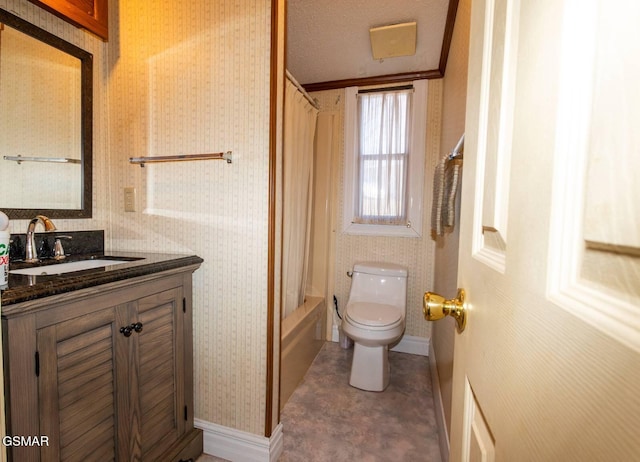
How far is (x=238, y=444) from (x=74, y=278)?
1.06 m

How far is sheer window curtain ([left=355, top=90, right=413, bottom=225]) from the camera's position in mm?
2467

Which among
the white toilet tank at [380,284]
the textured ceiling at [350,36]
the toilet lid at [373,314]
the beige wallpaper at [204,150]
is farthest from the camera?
the white toilet tank at [380,284]

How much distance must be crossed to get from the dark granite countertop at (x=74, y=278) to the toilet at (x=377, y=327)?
1.16 m

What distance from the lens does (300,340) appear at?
6.72ft

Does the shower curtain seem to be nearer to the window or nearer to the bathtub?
the bathtub

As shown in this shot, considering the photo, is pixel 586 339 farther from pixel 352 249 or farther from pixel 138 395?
pixel 352 249

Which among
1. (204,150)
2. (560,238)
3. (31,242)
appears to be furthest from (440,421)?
(31,242)

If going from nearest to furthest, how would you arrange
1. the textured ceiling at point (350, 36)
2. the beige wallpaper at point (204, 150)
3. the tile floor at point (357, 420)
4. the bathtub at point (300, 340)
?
1. the beige wallpaper at point (204, 150)
2. the tile floor at point (357, 420)
3. the textured ceiling at point (350, 36)
4. the bathtub at point (300, 340)

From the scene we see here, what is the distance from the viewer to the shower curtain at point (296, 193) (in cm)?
198

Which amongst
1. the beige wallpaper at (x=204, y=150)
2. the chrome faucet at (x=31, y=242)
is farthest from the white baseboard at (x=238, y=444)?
the chrome faucet at (x=31, y=242)

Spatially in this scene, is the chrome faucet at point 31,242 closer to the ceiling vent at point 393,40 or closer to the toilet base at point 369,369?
the toilet base at point 369,369

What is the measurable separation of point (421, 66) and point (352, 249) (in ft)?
5.23

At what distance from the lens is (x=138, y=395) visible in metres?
1.11

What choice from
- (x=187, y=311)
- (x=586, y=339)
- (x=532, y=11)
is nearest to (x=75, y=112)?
(x=187, y=311)
